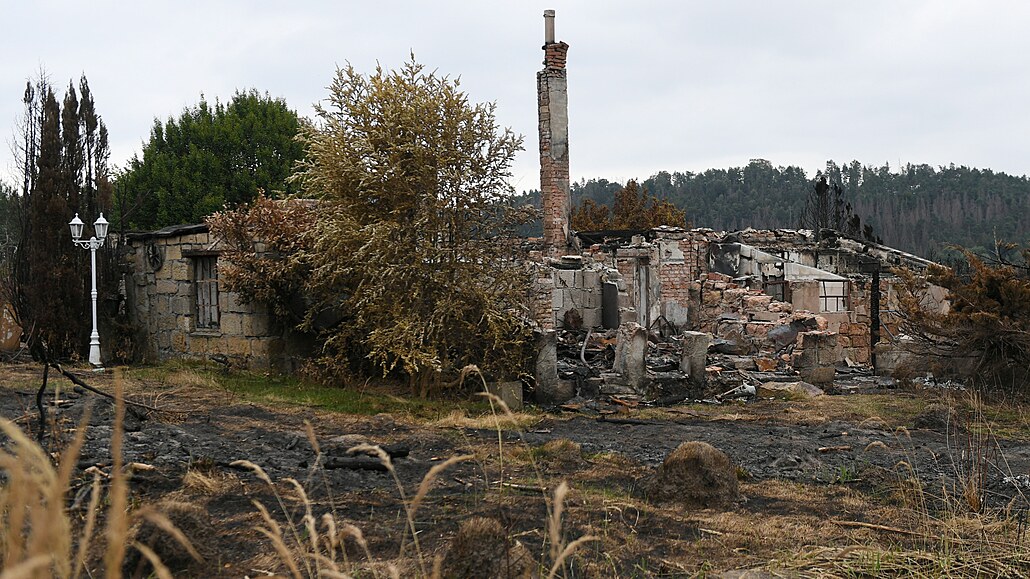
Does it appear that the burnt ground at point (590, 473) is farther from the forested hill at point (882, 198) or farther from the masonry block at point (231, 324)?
the forested hill at point (882, 198)

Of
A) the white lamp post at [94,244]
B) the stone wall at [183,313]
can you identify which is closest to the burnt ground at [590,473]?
the stone wall at [183,313]

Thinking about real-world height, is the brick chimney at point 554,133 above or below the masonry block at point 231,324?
above

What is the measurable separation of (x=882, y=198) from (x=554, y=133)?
133 ft

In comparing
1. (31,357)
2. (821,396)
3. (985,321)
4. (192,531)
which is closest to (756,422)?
(821,396)

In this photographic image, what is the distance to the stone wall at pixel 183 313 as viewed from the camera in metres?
13.8

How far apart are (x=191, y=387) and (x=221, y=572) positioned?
839 centimetres

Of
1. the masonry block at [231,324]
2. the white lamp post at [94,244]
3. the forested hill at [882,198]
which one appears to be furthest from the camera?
the forested hill at [882,198]

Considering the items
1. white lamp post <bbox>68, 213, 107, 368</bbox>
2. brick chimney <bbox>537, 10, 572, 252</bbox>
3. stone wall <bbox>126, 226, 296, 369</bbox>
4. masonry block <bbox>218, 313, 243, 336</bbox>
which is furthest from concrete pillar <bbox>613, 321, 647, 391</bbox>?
brick chimney <bbox>537, 10, 572, 252</bbox>

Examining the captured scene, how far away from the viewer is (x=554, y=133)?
889 inches

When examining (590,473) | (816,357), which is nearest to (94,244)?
(590,473)

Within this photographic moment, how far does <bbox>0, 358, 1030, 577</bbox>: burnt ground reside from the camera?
15.9ft

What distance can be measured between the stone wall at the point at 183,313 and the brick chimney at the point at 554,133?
10046mm

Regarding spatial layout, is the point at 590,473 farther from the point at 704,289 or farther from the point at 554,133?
the point at 554,133

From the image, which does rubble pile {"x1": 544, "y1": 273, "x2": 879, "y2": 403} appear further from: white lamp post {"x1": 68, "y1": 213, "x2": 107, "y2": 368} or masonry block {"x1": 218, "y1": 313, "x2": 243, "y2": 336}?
white lamp post {"x1": 68, "y1": 213, "x2": 107, "y2": 368}
